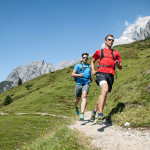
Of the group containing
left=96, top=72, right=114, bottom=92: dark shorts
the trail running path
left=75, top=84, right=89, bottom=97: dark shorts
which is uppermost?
left=96, top=72, right=114, bottom=92: dark shorts

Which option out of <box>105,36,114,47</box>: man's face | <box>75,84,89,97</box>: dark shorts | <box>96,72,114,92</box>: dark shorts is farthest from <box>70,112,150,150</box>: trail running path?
<box>105,36,114,47</box>: man's face

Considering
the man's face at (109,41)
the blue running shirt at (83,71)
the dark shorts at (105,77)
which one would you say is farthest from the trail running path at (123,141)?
the man's face at (109,41)

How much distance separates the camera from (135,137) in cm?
505

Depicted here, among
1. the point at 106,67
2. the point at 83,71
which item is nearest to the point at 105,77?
the point at 106,67

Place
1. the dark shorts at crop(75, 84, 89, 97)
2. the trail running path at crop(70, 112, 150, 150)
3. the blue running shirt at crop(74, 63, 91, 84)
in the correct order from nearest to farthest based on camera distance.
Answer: the trail running path at crop(70, 112, 150, 150) < the dark shorts at crop(75, 84, 89, 97) < the blue running shirt at crop(74, 63, 91, 84)

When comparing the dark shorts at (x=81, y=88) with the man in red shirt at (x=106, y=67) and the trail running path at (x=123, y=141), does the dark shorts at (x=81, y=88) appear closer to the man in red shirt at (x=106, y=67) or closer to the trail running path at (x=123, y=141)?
the man in red shirt at (x=106, y=67)

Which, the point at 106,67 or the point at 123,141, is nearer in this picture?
the point at 123,141

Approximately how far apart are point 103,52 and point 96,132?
3.56 meters

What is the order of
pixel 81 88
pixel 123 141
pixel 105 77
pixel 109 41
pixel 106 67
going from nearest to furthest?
1. pixel 123 141
2. pixel 105 77
3. pixel 106 67
4. pixel 109 41
5. pixel 81 88

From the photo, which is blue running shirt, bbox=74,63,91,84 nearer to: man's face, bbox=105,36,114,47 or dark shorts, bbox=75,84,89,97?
dark shorts, bbox=75,84,89,97

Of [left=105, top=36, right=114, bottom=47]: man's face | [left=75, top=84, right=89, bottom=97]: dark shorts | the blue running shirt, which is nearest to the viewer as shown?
[left=105, top=36, right=114, bottom=47]: man's face

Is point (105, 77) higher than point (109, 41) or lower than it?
lower

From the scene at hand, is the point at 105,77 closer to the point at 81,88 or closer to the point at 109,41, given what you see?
the point at 109,41

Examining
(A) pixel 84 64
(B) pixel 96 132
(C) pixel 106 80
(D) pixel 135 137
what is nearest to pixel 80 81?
(A) pixel 84 64
